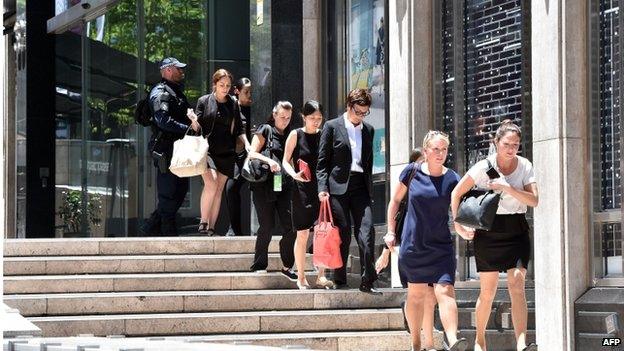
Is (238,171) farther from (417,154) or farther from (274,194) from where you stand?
Result: (417,154)

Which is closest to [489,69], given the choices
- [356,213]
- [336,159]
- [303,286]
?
[336,159]

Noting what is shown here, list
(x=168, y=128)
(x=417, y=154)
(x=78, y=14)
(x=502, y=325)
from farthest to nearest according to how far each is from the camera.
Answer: (x=78, y=14), (x=168, y=128), (x=502, y=325), (x=417, y=154)

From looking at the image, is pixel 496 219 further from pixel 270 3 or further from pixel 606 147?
pixel 270 3

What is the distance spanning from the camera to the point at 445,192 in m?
10.5

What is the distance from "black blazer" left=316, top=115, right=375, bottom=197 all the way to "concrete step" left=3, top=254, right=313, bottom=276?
1690mm

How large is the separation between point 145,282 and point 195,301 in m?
→ 0.65

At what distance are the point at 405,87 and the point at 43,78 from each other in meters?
14.9

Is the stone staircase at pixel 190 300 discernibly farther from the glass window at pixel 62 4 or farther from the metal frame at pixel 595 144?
the glass window at pixel 62 4

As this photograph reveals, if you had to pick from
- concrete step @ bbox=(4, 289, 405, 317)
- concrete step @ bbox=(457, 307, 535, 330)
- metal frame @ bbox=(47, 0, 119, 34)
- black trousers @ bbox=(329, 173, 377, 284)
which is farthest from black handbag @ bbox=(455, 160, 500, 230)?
metal frame @ bbox=(47, 0, 119, 34)

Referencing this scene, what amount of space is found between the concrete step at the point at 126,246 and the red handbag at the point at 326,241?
1.95 metres

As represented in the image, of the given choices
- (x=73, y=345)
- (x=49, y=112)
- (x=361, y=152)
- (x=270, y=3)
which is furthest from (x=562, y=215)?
(x=49, y=112)

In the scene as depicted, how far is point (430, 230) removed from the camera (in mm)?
10469

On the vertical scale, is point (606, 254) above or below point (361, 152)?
below

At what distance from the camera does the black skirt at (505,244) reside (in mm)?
10453
